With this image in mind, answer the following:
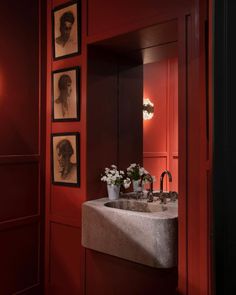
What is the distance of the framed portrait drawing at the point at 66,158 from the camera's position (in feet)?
9.41

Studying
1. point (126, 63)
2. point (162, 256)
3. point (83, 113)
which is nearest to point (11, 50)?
point (83, 113)

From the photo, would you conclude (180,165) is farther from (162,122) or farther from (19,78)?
(19,78)

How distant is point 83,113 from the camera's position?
2.81 metres

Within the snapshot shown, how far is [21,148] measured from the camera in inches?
116

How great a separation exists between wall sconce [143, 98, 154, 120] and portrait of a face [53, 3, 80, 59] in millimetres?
852

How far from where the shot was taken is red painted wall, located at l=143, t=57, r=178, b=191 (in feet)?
9.45

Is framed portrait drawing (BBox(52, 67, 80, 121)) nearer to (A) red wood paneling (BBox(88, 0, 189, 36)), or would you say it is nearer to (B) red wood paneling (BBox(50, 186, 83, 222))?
(A) red wood paneling (BBox(88, 0, 189, 36))

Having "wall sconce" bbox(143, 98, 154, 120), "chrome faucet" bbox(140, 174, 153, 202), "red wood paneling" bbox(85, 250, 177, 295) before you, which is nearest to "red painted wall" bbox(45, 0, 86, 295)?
"red wood paneling" bbox(85, 250, 177, 295)

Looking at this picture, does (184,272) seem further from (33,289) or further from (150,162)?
(33,289)

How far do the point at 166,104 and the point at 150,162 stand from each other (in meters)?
0.60

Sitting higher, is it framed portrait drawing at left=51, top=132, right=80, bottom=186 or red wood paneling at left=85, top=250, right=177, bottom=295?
framed portrait drawing at left=51, top=132, right=80, bottom=186

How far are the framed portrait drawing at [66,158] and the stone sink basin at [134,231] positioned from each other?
1.13 ft

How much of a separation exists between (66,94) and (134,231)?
1.44 m

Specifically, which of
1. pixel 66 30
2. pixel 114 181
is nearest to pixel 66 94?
pixel 66 30
